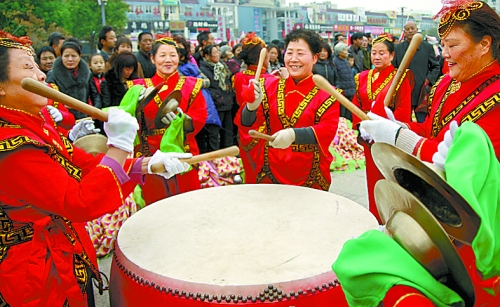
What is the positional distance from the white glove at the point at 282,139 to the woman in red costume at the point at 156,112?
976 millimetres

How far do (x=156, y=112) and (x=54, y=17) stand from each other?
58.8 feet

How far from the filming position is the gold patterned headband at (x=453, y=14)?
1618 millimetres

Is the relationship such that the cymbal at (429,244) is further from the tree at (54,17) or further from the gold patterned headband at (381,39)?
the tree at (54,17)

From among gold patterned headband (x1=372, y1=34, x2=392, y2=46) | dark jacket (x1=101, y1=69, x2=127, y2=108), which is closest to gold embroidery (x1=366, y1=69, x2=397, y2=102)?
gold patterned headband (x1=372, y1=34, x2=392, y2=46)

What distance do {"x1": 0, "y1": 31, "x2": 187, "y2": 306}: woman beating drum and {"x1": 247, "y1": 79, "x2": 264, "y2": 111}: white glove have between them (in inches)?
40.8

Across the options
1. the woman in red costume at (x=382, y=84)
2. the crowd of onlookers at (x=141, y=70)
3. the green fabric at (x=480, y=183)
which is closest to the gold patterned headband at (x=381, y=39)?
the woman in red costume at (x=382, y=84)

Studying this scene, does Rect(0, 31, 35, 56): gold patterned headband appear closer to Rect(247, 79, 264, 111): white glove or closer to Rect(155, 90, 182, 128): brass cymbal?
Rect(247, 79, 264, 111): white glove

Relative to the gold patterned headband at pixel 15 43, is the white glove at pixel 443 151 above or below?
below

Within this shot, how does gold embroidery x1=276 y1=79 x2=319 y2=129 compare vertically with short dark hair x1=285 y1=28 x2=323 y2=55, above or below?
below

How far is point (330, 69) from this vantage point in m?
6.25

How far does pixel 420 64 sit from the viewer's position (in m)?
5.35

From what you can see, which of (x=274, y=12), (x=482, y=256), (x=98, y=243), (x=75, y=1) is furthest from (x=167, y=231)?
(x=274, y=12)

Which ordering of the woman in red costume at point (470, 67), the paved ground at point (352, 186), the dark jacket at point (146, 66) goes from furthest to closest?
1. the dark jacket at point (146, 66)
2. the paved ground at point (352, 186)
3. the woman in red costume at point (470, 67)

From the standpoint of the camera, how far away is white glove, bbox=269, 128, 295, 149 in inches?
88.8
